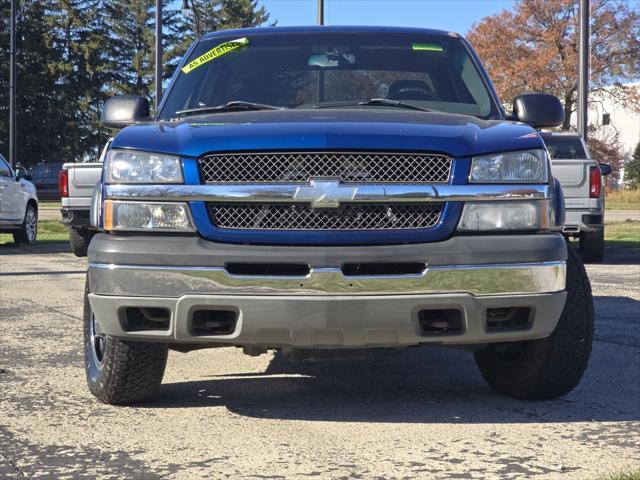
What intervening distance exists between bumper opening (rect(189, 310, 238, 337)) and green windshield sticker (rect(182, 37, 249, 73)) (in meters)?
2.18

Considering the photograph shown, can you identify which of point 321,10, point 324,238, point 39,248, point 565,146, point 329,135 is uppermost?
point 321,10

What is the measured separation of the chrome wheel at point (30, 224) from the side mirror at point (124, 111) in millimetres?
11971

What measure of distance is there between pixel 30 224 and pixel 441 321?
14136 mm

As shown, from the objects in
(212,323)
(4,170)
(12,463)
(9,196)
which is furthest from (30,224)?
(12,463)

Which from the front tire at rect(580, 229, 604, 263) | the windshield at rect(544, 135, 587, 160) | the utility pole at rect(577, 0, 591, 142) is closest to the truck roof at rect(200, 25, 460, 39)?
the front tire at rect(580, 229, 604, 263)

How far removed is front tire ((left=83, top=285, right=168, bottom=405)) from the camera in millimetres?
4500

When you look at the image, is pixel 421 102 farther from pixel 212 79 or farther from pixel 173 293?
pixel 173 293

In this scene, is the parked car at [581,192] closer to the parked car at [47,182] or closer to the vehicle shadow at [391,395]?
the vehicle shadow at [391,395]

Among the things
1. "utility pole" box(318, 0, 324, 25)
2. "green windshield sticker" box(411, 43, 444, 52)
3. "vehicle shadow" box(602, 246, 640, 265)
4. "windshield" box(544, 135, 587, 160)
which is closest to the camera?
"green windshield sticker" box(411, 43, 444, 52)

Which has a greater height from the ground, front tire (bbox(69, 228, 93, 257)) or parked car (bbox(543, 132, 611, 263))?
parked car (bbox(543, 132, 611, 263))

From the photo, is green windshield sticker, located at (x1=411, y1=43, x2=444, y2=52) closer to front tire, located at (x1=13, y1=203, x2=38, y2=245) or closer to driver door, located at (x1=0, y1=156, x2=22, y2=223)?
driver door, located at (x1=0, y1=156, x2=22, y2=223)

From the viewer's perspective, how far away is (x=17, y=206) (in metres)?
16.6

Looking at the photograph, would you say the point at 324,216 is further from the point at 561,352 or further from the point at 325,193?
the point at 561,352

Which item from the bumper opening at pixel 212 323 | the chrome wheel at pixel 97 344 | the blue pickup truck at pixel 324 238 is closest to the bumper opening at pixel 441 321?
the blue pickup truck at pixel 324 238
